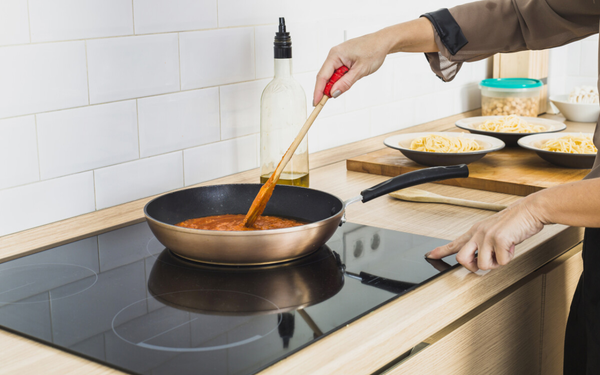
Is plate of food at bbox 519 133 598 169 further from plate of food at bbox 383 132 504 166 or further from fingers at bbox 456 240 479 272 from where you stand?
fingers at bbox 456 240 479 272

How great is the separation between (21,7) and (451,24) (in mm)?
803

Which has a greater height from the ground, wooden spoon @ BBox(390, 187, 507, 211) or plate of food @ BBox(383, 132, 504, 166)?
plate of food @ BBox(383, 132, 504, 166)

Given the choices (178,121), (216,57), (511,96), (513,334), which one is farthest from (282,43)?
(511,96)

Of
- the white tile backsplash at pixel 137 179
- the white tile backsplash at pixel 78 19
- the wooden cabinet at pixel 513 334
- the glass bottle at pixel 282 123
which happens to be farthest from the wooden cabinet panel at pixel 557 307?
the white tile backsplash at pixel 78 19

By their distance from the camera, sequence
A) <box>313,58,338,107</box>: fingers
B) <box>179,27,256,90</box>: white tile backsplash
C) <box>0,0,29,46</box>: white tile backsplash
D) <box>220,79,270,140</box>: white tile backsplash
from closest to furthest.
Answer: <box>0,0,29,46</box>: white tile backsplash, <box>313,58,338,107</box>: fingers, <box>179,27,256,90</box>: white tile backsplash, <box>220,79,270,140</box>: white tile backsplash

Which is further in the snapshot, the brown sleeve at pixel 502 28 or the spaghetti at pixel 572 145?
the spaghetti at pixel 572 145

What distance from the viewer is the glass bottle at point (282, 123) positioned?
1.39 meters

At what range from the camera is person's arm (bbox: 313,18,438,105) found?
3.81ft

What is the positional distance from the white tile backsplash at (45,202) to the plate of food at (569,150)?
105cm

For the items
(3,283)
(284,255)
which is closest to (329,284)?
(284,255)

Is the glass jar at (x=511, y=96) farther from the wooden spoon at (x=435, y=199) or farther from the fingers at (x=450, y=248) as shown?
the fingers at (x=450, y=248)

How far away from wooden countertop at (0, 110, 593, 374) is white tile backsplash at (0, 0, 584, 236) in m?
0.06

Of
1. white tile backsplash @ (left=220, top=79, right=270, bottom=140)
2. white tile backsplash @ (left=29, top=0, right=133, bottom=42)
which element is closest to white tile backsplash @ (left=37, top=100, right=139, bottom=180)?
white tile backsplash @ (left=29, top=0, right=133, bottom=42)

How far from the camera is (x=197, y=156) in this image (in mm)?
1431
